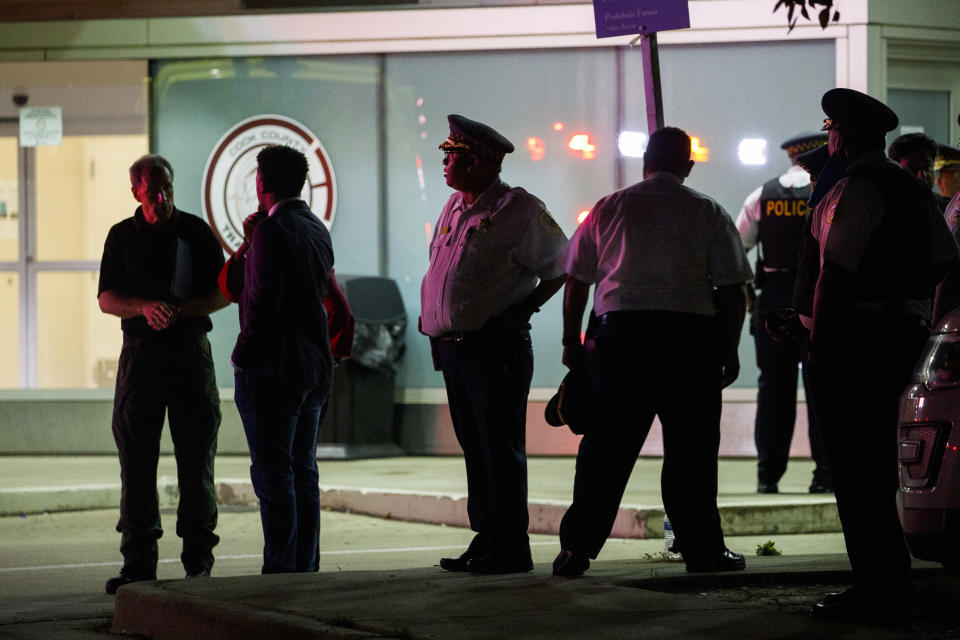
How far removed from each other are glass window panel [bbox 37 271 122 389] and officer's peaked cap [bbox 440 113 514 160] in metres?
8.37

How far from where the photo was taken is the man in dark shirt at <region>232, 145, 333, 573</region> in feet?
21.6

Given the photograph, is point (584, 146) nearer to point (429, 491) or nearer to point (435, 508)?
point (429, 491)

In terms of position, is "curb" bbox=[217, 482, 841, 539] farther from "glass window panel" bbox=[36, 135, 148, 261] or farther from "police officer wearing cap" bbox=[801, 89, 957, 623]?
"glass window panel" bbox=[36, 135, 148, 261]

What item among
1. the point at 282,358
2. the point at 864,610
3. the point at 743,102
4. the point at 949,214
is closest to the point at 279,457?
the point at 282,358

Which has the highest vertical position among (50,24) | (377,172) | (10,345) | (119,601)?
(50,24)

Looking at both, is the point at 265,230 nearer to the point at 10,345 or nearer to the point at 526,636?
the point at 526,636

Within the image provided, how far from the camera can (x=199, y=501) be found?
7.08 m

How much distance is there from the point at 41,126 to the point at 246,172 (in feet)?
7.03

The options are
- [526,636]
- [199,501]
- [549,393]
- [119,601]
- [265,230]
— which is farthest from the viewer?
[549,393]

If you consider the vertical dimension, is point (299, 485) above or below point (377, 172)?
below

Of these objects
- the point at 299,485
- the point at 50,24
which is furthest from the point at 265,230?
the point at 50,24

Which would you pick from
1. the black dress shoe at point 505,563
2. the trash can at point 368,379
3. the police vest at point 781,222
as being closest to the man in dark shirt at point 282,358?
the black dress shoe at point 505,563

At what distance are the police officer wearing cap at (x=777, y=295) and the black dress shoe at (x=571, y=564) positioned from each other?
3.73m

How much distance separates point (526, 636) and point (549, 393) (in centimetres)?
828
